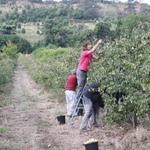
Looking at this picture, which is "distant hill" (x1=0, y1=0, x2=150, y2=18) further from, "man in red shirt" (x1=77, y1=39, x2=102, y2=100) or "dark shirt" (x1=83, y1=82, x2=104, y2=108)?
"dark shirt" (x1=83, y1=82, x2=104, y2=108)

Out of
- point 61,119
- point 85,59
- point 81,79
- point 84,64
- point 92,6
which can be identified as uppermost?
point 92,6

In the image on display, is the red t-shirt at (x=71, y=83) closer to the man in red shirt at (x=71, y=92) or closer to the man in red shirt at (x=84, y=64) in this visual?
the man in red shirt at (x=71, y=92)

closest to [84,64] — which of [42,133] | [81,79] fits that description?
[81,79]

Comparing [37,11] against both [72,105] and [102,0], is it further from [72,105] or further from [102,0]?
[72,105]

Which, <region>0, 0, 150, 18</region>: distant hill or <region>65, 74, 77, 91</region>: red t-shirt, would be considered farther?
<region>0, 0, 150, 18</region>: distant hill

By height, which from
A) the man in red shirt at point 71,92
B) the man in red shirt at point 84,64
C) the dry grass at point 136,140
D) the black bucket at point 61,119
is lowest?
the black bucket at point 61,119

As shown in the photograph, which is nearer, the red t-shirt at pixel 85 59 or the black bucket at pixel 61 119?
the red t-shirt at pixel 85 59

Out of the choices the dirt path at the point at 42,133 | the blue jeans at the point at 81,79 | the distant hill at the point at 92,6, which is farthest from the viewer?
the distant hill at the point at 92,6

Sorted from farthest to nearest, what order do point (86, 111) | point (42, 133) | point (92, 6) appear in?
1. point (92, 6)
2. point (42, 133)
3. point (86, 111)

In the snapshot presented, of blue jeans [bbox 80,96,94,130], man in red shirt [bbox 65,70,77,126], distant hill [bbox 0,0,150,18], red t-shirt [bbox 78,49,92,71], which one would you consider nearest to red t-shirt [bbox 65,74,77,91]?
man in red shirt [bbox 65,70,77,126]

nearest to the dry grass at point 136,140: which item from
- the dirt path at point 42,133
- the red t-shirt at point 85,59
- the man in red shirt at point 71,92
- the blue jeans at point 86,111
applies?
the dirt path at point 42,133

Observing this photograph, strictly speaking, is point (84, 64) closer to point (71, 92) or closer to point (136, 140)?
point (71, 92)

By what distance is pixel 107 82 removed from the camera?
1077cm

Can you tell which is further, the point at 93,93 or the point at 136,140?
the point at 93,93
